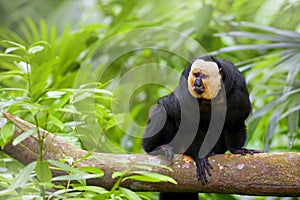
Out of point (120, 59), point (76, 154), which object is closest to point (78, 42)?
point (120, 59)

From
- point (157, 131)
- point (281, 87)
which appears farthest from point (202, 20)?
point (157, 131)

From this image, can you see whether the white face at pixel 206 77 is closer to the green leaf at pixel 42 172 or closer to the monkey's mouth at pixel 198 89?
the monkey's mouth at pixel 198 89

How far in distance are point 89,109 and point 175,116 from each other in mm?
322

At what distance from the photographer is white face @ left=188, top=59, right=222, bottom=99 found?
1.98 meters

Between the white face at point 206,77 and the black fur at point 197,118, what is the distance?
0.03 m

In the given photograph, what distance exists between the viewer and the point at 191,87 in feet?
6.53

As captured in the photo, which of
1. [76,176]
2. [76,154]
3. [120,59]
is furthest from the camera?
[120,59]

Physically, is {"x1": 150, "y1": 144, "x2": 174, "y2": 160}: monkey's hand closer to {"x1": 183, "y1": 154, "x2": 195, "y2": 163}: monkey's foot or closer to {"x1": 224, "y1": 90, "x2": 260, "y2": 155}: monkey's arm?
{"x1": 183, "y1": 154, "x2": 195, "y2": 163}: monkey's foot

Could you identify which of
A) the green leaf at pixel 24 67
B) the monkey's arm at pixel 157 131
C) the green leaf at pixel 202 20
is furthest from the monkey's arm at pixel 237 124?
the green leaf at pixel 202 20

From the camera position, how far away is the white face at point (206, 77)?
198cm

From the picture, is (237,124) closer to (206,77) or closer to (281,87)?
(206,77)

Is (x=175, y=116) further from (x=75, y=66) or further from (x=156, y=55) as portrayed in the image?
(x=156, y=55)

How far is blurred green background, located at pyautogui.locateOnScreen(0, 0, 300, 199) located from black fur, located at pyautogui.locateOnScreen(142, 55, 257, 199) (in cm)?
20

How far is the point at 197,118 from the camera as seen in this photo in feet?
6.77
